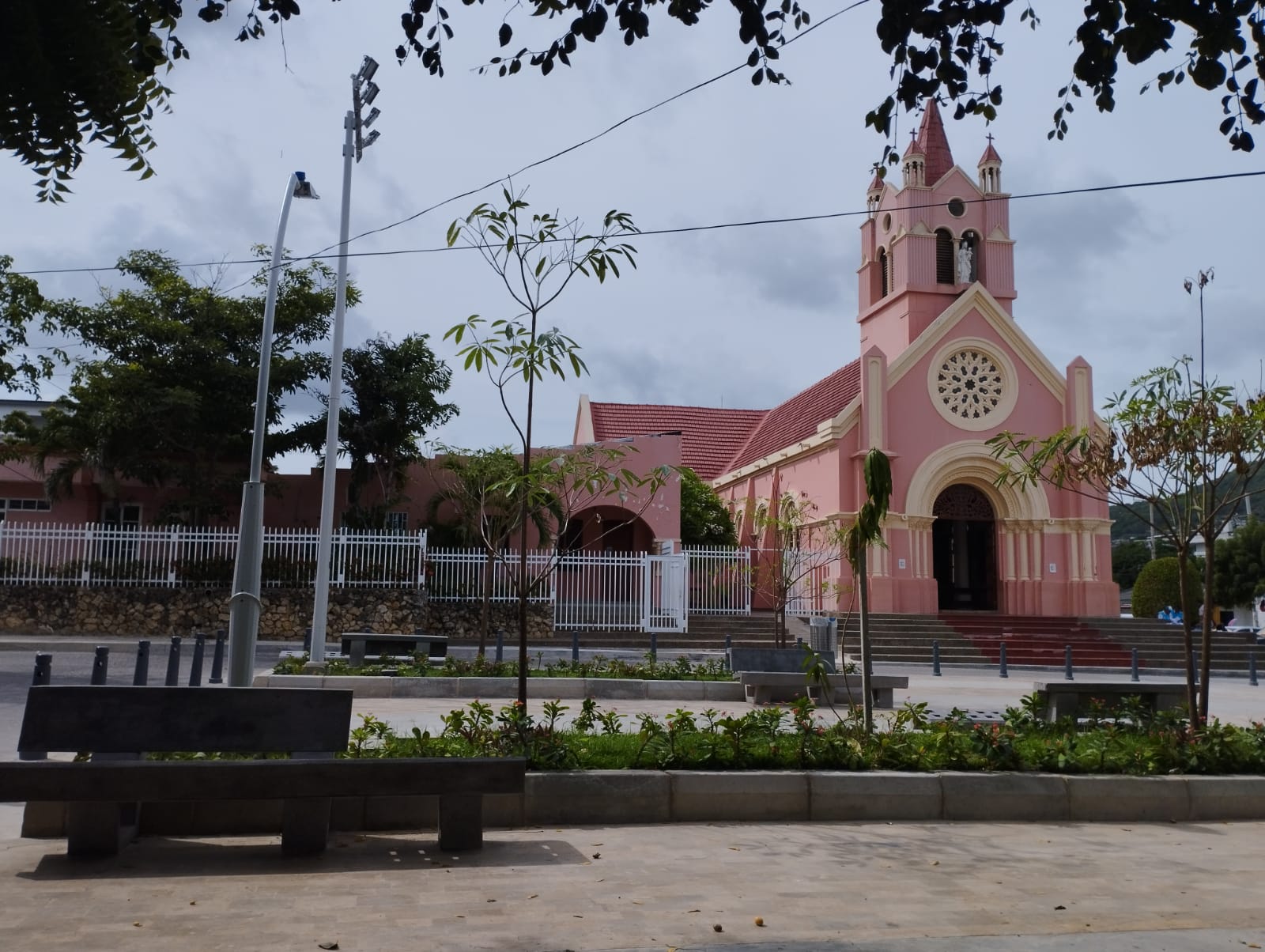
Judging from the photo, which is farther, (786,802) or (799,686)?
(799,686)

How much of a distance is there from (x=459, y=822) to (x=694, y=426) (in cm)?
3638

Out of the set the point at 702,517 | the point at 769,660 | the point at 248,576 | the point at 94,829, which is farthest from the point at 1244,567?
the point at 94,829

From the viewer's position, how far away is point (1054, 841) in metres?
6.68

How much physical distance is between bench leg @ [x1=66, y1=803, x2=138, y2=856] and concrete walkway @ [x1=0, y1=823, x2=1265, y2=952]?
103mm

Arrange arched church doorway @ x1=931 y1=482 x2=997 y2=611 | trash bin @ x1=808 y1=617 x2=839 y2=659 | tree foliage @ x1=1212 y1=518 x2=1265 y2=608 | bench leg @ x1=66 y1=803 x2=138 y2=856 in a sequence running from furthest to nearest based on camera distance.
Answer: tree foliage @ x1=1212 y1=518 x2=1265 y2=608 < arched church doorway @ x1=931 y1=482 x2=997 y2=611 < trash bin @ x1=808 y1=617 x2=839 y2=659 < bench leg @ x1=66 y1=803 x2=138 y2=856

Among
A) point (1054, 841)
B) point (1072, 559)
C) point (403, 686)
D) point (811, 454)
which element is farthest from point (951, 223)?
point (1054, 841)

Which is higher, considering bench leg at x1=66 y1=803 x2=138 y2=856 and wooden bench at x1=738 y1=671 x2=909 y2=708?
wooden bench at x1=738 y1=671 x2=909 y2=708

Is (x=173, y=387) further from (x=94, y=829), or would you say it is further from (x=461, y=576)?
(x=94, y=829)

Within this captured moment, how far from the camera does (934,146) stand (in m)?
33.2

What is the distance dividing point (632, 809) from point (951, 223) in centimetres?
2861

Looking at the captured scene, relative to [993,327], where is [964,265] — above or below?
above

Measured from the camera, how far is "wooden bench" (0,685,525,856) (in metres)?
5.39

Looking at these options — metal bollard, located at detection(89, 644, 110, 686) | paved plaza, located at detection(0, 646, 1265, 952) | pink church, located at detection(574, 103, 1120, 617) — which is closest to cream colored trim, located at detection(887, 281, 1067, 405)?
pink church, located at detection(574, 103, 1120, 617)

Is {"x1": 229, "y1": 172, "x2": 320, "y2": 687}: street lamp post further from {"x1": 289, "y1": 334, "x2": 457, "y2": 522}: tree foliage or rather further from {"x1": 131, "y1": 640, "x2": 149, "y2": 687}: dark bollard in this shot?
{"x1": 289, "y1": 334, "x2": 457, "y2": 522}: tree foliage
